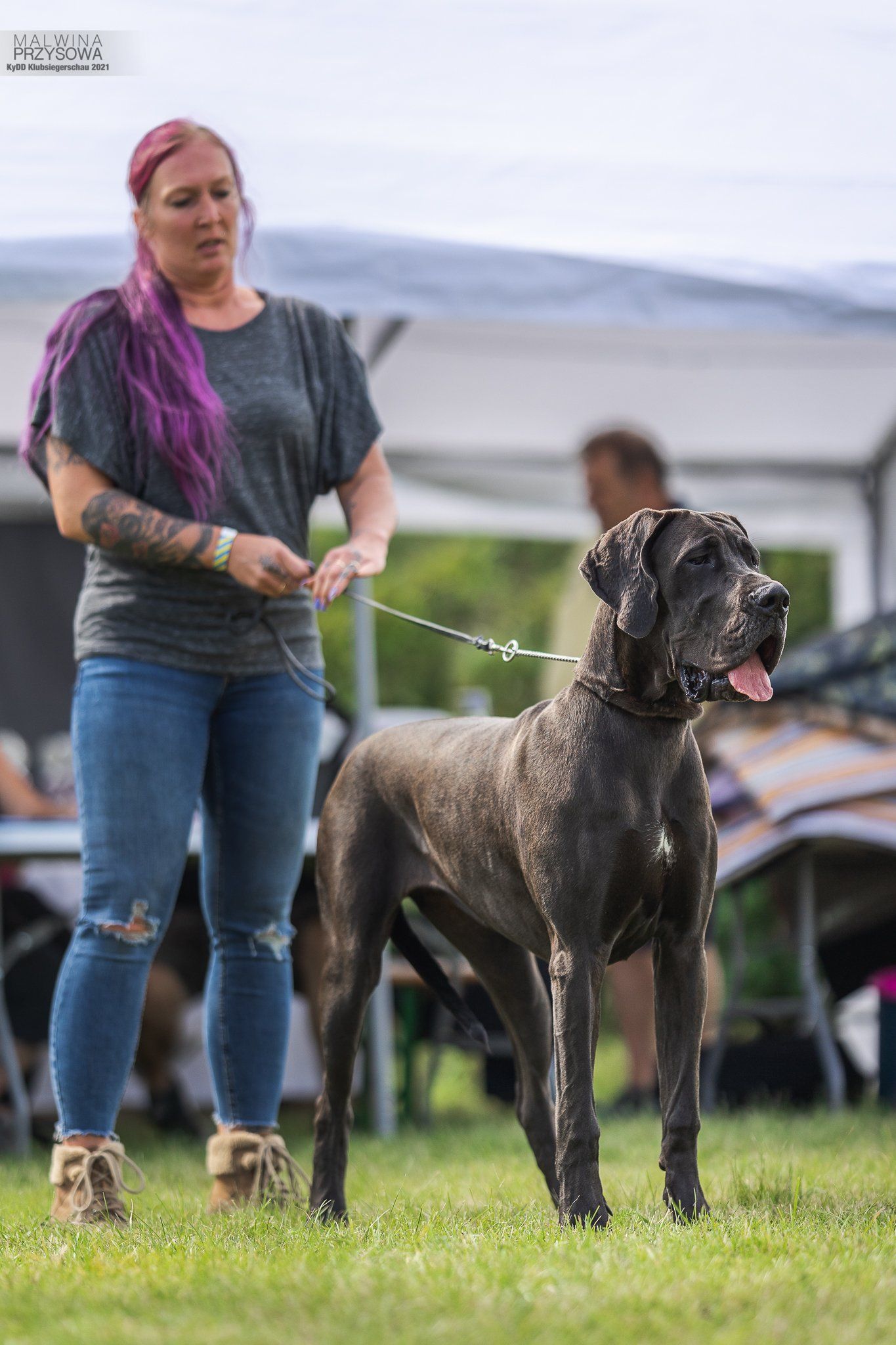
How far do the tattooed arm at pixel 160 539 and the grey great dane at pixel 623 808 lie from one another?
54 centimetres

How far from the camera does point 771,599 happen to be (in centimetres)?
240

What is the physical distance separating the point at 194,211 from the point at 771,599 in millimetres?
1624

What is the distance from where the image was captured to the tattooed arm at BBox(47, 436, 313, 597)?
3.12 m

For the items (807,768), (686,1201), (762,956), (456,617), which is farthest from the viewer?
(456,617)

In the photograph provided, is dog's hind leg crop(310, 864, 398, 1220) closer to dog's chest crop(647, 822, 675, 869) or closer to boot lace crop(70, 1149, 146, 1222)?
boot lace crop(70, 1149, 146, 1222)

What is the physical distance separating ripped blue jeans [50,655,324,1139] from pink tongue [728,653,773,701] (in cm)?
122

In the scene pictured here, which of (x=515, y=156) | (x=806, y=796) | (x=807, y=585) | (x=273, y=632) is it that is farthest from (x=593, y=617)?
(x=807, y=585)

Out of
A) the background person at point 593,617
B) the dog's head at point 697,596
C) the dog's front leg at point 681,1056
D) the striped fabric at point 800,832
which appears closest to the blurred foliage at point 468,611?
the background person at point 593,617

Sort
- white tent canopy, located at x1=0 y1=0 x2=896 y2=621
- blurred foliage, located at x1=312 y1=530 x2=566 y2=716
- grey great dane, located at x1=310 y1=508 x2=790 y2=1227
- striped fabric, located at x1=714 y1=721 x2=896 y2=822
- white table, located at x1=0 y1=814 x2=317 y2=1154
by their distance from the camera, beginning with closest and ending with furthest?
grey great dane, located at x1=310 y1=508 x2=790 y2=1227, white tent canopy, located at x1=0 y1=0 x2=896 y2=621, white table, located at x1=0 y1=814 x2=317 y2=1154, striped fabric, located at x1=714 y1=721 x2=896 y2=822, blurred foliage, located at x1=312 y1=530 x2=566 y2=716

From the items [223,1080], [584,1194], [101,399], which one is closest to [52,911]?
[223,1080]

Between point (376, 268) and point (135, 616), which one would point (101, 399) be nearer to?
point (135, 616)

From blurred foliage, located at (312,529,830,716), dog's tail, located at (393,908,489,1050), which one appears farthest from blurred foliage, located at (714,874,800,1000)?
blurred foliage, located at (312,529,830,716)

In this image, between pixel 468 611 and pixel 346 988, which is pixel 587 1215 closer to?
pixel 346 988

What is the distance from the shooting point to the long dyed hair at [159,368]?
322cm
